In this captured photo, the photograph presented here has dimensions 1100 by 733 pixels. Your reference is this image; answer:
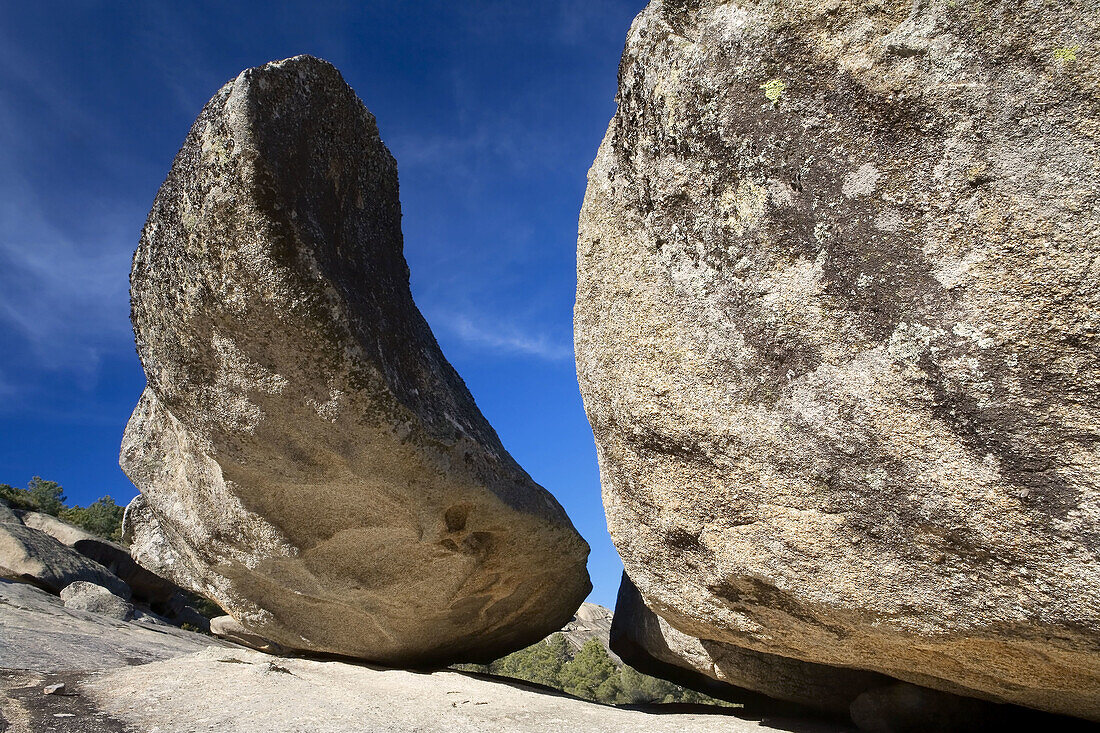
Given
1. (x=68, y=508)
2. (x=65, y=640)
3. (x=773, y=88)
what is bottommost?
(x=65, y=640)

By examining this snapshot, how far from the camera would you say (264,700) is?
11.9 ft

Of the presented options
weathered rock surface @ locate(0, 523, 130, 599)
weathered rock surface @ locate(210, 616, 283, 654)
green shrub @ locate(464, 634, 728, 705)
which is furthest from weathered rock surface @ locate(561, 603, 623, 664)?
weathered rock surface @ locate(210, 616, 283, 654)

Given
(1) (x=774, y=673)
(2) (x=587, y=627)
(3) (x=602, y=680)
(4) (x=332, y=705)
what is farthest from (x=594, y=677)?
(4) (x=332, y=705)

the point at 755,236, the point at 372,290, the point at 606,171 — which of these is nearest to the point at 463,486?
the point at 372,290

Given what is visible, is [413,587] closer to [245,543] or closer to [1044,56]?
[245,543]

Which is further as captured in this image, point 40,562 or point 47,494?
point 47,494

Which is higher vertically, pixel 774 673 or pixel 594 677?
pixel 594 677

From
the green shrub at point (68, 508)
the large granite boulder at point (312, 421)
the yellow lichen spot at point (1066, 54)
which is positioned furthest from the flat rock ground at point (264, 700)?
the green shrub at point (68, 508)

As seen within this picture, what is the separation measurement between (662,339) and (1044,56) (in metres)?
1.61

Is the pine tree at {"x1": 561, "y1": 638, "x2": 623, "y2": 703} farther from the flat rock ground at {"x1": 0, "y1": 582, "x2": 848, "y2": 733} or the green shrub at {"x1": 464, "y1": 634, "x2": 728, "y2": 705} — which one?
the flat rock ground at {"x1": 0, "y1": 582, "x2": 848, "y2": 733}

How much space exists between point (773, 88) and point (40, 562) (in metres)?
12.8

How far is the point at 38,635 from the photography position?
5.29m

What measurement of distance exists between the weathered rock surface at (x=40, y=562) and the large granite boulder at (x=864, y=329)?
11337mm

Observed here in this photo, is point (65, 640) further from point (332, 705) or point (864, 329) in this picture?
point (864, 329)
